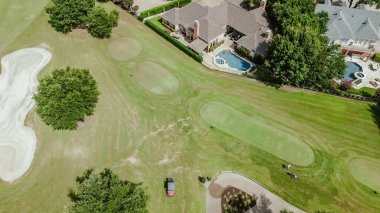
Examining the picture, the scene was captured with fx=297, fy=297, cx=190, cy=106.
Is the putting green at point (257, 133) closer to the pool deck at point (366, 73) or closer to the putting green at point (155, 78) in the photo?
the putting green at point (155, 78)

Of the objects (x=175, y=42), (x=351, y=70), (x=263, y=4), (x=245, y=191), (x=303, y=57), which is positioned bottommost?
(x=245, y=191)

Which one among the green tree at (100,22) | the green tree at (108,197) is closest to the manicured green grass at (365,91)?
the green tree at (108,197)

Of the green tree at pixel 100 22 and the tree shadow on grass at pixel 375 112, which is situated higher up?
the green tree at pixel 100 22

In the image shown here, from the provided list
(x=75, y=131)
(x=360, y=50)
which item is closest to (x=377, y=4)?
(x=360, y=50)

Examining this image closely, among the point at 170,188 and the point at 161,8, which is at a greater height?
the point at 161,8

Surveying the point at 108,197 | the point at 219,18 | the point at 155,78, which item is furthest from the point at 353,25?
the point at 108,197

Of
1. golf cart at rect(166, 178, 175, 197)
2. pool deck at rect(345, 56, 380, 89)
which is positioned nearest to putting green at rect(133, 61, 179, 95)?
golf cart at rect(166, 178, 175, 197)

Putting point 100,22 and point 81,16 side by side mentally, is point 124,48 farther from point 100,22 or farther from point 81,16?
point 81,16

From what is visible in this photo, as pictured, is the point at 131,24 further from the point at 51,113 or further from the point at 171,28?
the point at 51,113
